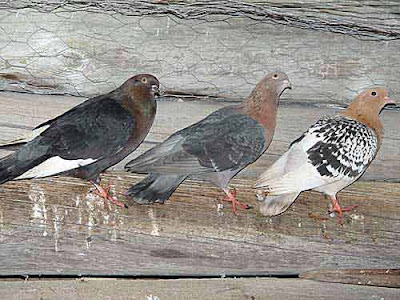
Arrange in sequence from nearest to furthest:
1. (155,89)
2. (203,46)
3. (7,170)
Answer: (7,170) → (155,89) → (203,46)

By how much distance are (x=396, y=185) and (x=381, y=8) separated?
18.2 inches

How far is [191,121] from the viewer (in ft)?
7.44

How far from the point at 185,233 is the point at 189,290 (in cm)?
17

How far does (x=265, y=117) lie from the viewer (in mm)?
2164

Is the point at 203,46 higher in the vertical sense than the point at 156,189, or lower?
higher

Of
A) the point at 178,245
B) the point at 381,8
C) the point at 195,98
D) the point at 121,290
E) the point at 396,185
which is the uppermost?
the point at 381,8

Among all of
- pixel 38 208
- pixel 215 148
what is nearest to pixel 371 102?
pixel 215 148

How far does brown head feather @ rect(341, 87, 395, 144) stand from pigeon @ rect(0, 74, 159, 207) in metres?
0.51

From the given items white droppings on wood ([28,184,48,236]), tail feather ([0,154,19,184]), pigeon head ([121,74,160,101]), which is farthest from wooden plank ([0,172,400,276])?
pigeon head ([121,74,160,101])

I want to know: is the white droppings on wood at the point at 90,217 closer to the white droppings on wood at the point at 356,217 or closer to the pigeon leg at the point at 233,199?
the pigeon leg at the point at 233,199

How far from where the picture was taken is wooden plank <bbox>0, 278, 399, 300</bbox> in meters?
2.20

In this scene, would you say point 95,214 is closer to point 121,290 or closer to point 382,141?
point 121,290

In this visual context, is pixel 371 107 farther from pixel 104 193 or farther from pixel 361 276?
pixel 104 193

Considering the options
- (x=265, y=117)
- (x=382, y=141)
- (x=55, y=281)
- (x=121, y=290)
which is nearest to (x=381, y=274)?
(x=382, y=141)
